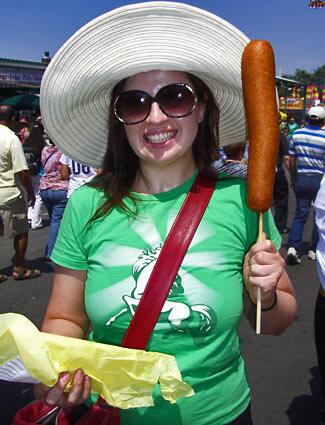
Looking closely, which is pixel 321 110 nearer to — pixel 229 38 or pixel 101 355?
pixel 229 38

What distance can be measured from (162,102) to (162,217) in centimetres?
40

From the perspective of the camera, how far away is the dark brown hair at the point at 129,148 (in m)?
1.87

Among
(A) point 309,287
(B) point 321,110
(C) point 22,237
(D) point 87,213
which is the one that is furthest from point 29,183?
(D) point 87,213

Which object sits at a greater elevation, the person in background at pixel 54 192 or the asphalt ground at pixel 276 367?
the person in background at pixel 54 192

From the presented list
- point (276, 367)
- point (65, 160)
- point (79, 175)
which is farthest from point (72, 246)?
point (65, 160)

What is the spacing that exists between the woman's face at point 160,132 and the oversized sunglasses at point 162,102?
0.06 feet

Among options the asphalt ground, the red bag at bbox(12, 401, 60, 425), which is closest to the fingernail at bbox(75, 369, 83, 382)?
the red bag at bbox(12, 401, 60, 425)

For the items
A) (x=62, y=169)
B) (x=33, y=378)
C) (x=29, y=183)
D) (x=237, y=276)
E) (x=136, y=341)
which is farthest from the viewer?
(x=62, y=169)

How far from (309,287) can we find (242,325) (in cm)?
139

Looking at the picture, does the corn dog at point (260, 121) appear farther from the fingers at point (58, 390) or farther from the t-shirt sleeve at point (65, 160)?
the t-shirt sleeve at point (65, 160)

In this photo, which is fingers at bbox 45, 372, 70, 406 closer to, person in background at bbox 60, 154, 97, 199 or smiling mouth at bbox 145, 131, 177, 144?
smiling mouth at bbox 145, 131, 177, 144

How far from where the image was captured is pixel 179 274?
1593 millimetres

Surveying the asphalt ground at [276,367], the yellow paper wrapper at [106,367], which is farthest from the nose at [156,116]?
the asphalt ground at [276,367]

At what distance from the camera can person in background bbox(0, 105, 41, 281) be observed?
584 centimetres
